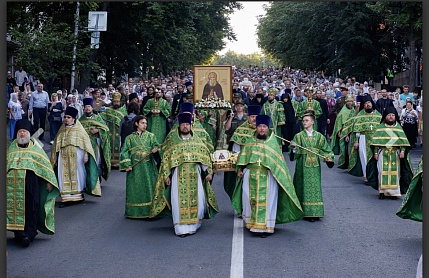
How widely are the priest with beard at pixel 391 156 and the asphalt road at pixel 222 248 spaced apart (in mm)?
918

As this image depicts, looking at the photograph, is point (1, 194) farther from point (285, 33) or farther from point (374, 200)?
point (285, 33)

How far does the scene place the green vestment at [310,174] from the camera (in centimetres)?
1231

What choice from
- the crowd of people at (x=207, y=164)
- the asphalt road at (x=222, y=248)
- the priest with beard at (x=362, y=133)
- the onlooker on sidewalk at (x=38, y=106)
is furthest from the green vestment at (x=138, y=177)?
the onlooker on sidewalk at (x=38, y=106)

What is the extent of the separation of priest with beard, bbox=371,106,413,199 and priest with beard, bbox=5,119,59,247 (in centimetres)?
631

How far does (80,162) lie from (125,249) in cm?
398

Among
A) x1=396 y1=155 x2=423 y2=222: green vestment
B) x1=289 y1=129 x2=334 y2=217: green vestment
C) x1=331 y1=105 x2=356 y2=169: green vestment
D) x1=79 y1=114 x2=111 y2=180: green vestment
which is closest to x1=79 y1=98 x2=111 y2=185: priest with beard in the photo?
x1=79 y1=114 x2=111 y2=180: green vestment

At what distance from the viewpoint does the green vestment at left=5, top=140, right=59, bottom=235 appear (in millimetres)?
10500

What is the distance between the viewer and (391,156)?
47.7 ft

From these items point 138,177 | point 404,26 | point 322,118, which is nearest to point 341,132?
point 322,118

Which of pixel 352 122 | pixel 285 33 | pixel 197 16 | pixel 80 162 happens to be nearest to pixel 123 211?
pixel 80 162

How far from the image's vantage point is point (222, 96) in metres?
18.9

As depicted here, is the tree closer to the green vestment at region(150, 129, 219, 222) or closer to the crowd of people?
the crowd of people

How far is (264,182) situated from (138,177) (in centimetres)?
241

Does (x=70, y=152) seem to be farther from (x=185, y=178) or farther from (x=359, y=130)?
(x=359, y=130)
